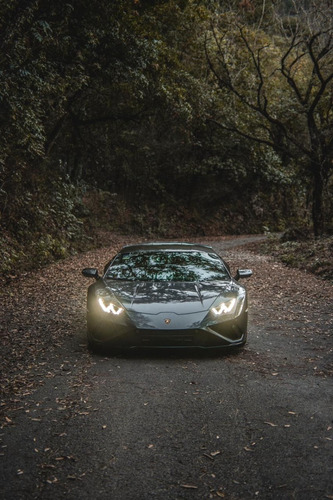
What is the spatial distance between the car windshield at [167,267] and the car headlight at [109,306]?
68 centimetres

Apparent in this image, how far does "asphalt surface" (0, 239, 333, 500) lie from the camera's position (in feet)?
10.2

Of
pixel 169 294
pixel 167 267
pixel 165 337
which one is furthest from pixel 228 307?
pixel 167 267

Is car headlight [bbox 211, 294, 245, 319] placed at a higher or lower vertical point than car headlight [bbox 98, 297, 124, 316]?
higher

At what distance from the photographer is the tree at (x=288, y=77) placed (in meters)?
18.7

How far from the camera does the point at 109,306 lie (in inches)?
231

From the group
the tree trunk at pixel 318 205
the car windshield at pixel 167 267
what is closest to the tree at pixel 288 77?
the tree trunk at pixel 318 205

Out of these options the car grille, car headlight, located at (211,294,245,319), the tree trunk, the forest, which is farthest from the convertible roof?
the tree trunk

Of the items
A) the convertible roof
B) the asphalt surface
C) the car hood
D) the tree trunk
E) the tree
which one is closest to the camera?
the asphalt surface

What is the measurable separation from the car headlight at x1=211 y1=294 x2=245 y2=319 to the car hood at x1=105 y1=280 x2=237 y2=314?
3.1 inches

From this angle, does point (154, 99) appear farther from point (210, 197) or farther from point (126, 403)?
point (126, 403)

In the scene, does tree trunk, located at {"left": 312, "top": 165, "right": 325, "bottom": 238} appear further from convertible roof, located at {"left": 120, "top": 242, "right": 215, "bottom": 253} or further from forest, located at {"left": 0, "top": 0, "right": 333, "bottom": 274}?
convertible roof, located at {"left": 120, "top": 242, "right": 215, "bottom": 253}

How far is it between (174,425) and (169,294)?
7.14 feet

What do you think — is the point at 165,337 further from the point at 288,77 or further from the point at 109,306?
the point at 288,77

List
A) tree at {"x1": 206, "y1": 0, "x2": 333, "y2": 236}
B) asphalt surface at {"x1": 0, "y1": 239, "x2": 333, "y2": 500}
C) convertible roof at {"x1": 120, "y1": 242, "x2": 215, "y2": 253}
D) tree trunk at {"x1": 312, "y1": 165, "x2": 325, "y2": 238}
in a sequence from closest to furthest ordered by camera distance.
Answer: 1. asphalt surface at {"x1": 0, "y1": 239, "x2": 333, "y2": 500}
2. convertible roof at {"x1": 120, "y1": 242, "x2": 215, "y2": 253}
3. tree at {"x1": 206, "y1": 0, "x2": 333, "y2": 236}
4. tree trunk at {"x1": 312, "y1": 165, "x2": 325, "y2": 238}
